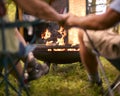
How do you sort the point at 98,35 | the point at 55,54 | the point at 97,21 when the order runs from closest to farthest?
1. the point at 97,21
2. the point at 98,35
3. the point at 55,54

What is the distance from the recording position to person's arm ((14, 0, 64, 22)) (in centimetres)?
218

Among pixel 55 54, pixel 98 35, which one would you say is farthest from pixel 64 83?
pixel 98 35

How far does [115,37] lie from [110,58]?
15 cm

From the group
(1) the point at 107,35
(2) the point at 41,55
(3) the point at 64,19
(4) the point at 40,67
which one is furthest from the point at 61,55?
(3) the point at 64,19

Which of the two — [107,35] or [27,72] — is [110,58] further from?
[27,72]

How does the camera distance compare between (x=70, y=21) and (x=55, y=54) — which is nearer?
(x=70, y=21)

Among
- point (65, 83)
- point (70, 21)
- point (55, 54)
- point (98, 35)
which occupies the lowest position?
point (65, 83)

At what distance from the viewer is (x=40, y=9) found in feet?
7.21

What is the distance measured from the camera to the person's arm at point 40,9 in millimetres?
2182

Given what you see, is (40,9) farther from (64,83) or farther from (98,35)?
(64,83)

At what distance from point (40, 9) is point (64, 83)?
2.04 metres

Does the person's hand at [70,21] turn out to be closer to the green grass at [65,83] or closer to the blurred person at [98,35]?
the blurred person at [98,35]

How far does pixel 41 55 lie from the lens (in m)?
4.18

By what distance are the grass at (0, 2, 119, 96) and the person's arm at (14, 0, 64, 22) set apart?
136cm
